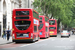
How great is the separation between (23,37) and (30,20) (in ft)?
5.99

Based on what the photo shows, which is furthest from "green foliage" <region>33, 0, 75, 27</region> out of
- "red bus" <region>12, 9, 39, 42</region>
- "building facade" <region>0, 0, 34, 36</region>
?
"red bus" <region>12, 9, 39, 42</region>

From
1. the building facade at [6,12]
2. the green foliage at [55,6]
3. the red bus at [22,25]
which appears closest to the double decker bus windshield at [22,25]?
the red bus at [22,25]

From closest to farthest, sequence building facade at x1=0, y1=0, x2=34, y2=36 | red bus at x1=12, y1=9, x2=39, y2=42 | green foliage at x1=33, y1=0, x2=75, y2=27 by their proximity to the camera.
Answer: red bus at x1=12, y1=9, x2=39, y2=42
building facade at x1=0, y1=0, x2=34, y2=36
green foliage at x1=33, y1=0, x2=75, y2=27

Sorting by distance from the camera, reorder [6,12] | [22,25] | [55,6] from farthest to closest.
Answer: [55,6] → [6,12] → [22,25]

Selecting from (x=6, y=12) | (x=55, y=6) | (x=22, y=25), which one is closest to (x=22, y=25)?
(x=22, y=25)

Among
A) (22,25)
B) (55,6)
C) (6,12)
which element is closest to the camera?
(22,25)

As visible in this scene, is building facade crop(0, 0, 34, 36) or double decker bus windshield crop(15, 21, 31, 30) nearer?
double decker bus windshield crop(15, 21, 31, 30)

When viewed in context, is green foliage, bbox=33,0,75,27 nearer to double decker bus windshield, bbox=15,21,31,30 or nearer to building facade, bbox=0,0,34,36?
building facade, bbox=0,0,34,36

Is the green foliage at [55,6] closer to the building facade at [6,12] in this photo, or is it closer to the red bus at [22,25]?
the building facade at [6,12]

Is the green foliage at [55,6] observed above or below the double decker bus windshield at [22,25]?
above

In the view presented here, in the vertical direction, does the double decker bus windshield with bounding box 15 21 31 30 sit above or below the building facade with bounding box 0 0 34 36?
below

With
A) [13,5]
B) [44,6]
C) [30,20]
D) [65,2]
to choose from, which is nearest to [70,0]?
[65,2]

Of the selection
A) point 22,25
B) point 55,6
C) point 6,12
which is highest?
point 55,6

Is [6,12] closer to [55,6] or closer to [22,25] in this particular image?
[55,6]
